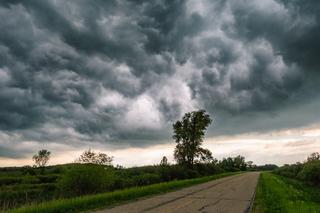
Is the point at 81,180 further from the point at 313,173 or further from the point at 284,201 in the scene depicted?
the point at 313,173

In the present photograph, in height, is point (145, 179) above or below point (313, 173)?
below

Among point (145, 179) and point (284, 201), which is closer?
point (284, 201)

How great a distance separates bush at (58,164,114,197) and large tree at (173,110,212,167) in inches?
1848

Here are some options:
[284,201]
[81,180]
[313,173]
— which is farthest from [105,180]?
[313,173]

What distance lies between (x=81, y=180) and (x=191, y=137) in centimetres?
5060

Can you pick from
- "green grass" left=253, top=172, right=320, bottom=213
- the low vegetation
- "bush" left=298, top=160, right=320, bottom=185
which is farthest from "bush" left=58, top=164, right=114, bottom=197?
"bush" left=298, top=160, right=320, bottom=185

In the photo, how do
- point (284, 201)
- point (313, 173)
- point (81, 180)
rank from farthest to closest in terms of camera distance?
point (313, 173), point (81, 180), point (284, 201)

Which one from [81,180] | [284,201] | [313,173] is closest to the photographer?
[284,201]

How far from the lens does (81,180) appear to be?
26.4 meters

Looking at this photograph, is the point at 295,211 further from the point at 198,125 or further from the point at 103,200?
the point at 198,125

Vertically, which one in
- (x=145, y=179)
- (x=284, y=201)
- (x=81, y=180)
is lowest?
(x=284, y=201)

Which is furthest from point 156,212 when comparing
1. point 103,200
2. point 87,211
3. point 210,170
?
point 210,170

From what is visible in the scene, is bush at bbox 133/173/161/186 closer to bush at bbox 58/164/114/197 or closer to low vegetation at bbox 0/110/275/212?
low vegetation at bbox 0/110/275/212

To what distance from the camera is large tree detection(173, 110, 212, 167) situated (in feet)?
240
